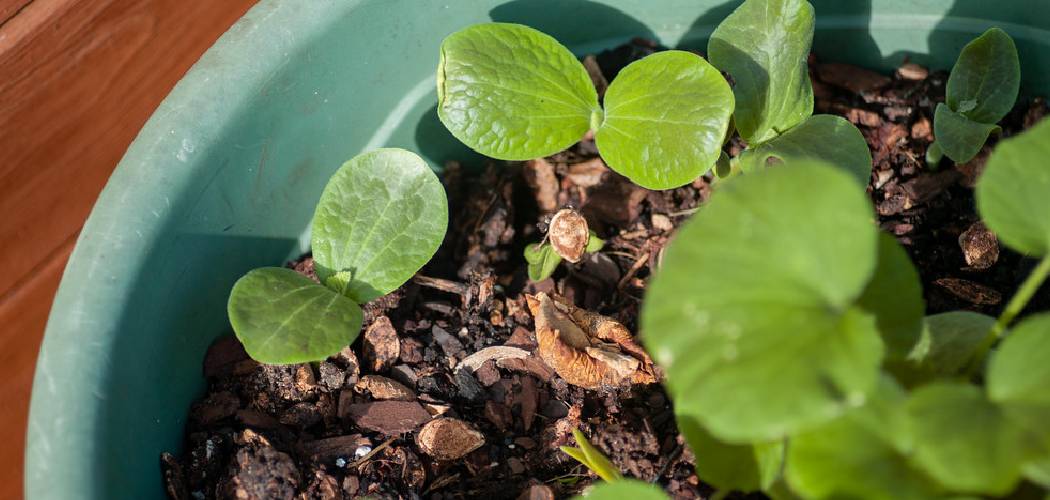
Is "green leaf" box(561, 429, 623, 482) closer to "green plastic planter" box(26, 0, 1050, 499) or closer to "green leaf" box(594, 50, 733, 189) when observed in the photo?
"green leaf" box(594, 50, 733, 189)

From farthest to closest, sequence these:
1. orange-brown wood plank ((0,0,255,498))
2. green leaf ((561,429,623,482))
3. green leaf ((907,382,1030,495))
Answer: orange-brown wood plank ((0,0,255,498))
green leaf ((561,429,623,482))
green leaf ((907,382,1030,495))

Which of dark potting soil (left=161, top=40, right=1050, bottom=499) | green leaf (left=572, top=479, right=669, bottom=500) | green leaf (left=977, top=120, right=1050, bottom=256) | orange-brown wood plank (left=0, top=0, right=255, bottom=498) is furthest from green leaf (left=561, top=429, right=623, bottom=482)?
orange-brown wood plank (left=0, top=0, right=255, bottom=498)

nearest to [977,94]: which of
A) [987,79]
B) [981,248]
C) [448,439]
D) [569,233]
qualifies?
[987,79]

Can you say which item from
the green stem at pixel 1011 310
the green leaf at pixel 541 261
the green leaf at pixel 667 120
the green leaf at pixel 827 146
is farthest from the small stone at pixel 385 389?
the green stem at pixel 1011 310

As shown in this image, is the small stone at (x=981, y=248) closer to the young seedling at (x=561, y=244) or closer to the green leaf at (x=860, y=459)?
the young seedling at (x=561, y=244)

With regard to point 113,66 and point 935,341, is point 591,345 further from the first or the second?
point 113,66

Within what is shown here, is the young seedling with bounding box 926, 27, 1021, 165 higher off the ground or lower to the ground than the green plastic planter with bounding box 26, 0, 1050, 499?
lower
